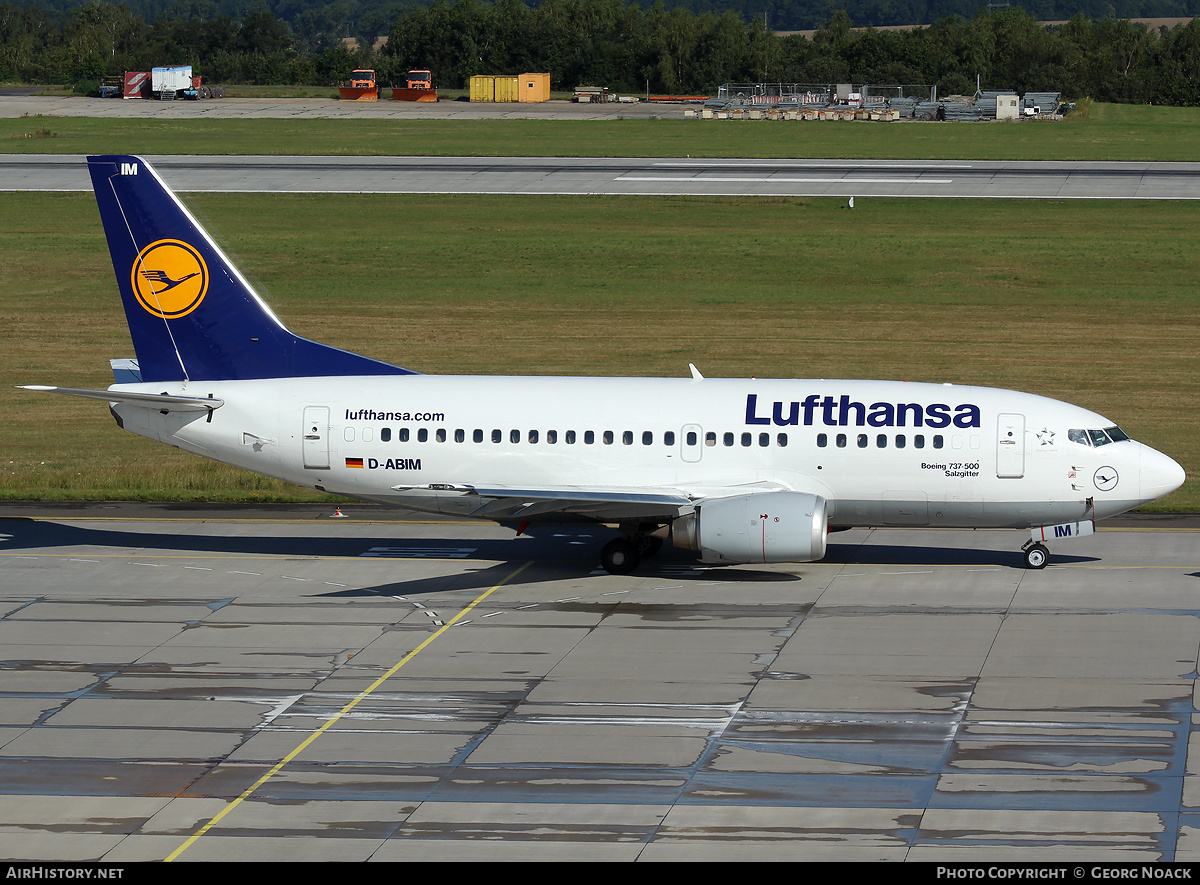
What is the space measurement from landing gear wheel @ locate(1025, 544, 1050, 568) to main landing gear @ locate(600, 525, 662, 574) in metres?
8.91

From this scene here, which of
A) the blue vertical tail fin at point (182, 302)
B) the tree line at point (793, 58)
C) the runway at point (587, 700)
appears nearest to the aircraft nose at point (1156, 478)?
the runway at point (587, 700)

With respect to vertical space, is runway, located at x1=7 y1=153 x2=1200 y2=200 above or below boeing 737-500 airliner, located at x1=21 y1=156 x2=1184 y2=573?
above

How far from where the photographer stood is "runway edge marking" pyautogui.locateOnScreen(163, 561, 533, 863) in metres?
20.8

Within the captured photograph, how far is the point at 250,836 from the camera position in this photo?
811 inches

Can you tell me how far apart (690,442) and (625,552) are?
10.0ft

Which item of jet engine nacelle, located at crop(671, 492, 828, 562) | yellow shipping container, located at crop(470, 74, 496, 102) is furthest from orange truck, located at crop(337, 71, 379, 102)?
jet engine nacelle, located at crop(671, 492, 828, 562)

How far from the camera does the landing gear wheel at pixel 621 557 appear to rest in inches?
1334

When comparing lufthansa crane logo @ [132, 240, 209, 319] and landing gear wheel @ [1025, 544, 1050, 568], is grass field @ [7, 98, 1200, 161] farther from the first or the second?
landing gear wheel @ [1025, 544, 1050, 568]

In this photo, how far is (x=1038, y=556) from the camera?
34.0 m

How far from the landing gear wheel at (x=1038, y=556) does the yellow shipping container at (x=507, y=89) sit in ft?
466

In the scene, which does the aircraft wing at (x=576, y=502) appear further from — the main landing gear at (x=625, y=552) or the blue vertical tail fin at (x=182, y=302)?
the blue vertical tail fin at (x=182, y=302)

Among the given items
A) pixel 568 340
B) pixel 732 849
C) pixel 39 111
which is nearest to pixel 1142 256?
pixel 568 340

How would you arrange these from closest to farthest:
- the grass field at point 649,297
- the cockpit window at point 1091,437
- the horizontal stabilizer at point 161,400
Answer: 1. the cockpit window at point 1091,437
2. the horizontal stabilizer at point 161,400
3. the grass field at point 649,297

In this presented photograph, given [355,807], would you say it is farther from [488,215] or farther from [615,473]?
[488,215]
